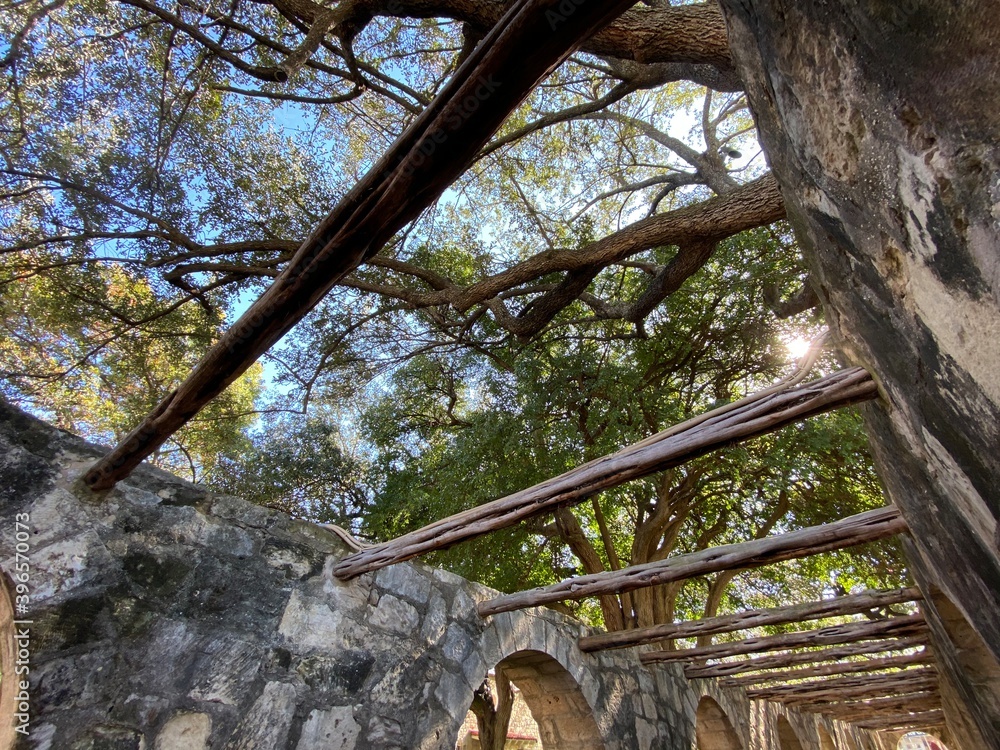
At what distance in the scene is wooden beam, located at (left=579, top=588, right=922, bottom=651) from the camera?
3.85 m

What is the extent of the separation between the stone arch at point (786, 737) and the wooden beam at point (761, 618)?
235 inches

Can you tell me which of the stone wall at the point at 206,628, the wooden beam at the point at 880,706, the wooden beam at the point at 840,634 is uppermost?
the wooden beam at the point at 880,706

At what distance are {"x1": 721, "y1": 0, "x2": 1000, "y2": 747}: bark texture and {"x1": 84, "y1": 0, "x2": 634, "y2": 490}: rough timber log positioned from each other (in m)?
0.33

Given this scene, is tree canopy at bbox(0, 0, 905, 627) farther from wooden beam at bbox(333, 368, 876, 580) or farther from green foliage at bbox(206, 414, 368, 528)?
wooden beam at bbox(333, 368, 876, 580)

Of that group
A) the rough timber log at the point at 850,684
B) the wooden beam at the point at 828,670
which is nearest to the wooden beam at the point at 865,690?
the rough timber log at the point at 850,684

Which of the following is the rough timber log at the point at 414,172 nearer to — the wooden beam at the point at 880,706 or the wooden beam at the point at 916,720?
the wooden beam at the point at 880,706

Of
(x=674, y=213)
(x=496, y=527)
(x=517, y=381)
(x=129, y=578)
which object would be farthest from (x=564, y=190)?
(x=129, y=578)

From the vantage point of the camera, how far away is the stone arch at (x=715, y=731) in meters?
6.33

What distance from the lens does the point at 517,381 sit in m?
6.05

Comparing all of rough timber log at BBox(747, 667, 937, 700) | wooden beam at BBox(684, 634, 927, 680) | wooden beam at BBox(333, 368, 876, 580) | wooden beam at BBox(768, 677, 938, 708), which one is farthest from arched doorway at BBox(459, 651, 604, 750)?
wooden beam at BBox(768, 677, 938, 708)

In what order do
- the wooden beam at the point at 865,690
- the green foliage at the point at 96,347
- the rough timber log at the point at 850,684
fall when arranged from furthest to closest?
the wooden beam at the point at 865,690, the rough timber log at the point at 850,684, the green foliage at the point at 96,347

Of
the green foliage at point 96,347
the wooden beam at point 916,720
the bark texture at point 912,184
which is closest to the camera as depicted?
the bark texture at point 912,184

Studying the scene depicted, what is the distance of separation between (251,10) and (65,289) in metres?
2.96

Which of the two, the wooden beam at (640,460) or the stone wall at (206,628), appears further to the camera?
the stone wall at (206,628)
